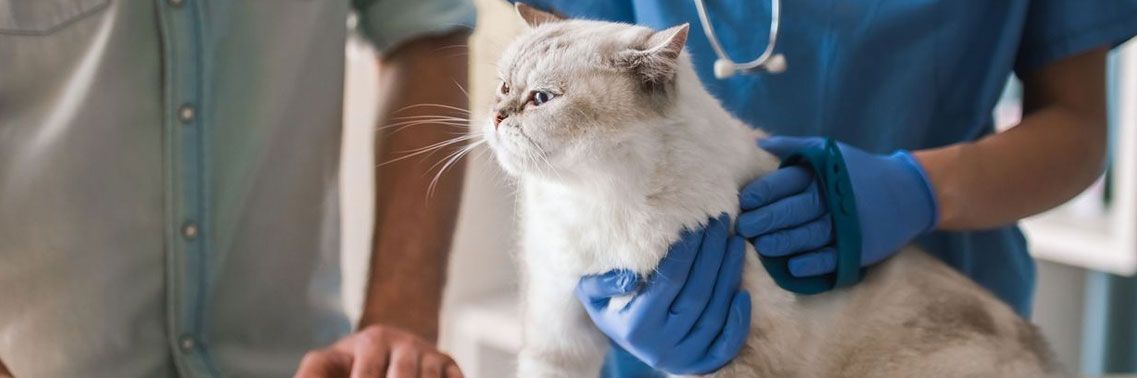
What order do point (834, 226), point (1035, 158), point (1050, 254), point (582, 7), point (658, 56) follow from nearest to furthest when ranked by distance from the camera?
point (658, 56) → point (834, 226) → point (1035, 158) → point (582, 7) → point (1050, 254)

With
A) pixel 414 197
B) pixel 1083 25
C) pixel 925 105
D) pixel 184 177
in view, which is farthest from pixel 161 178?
pixel 1083 25

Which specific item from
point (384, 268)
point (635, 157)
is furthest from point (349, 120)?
point (635, 157)

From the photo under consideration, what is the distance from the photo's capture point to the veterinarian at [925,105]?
3.15ft

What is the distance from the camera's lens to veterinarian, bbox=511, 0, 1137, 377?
96 cm

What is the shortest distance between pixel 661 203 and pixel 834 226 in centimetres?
19

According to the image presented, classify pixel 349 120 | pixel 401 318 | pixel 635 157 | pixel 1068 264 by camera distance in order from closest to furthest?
1. pixel 635 157
2. pixel 401 318
3. pixel 349 120
4. pixel 1068 264

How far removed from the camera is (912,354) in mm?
892

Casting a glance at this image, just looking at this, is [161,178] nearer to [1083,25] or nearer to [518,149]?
[518,149]

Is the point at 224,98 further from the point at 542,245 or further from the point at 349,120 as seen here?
the point at 349,120

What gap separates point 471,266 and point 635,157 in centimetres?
145

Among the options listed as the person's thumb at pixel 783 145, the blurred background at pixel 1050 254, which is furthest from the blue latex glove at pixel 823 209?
the blurred background at pixel 1050 254

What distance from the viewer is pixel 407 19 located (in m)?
1.10

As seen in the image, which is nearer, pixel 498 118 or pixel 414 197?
pixel 498 118

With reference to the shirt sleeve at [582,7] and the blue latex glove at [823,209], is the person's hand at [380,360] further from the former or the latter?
the shirt sleeve at [582,7]
